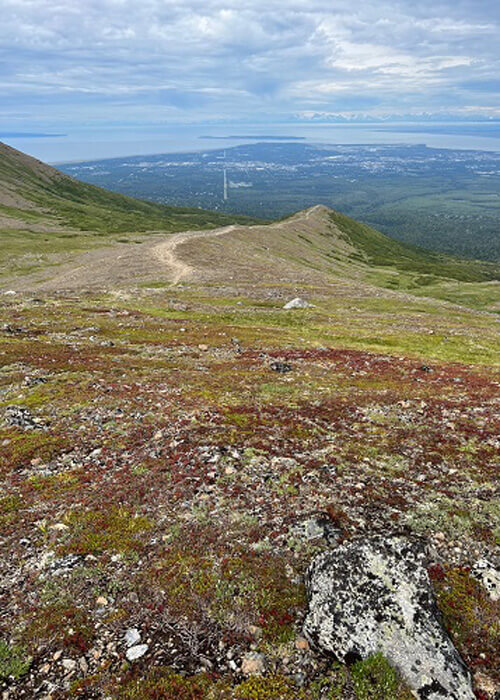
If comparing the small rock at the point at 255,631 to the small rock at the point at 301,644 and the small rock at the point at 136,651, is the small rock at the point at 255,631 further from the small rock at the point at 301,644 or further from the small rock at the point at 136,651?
the small rock at the point at 136,651

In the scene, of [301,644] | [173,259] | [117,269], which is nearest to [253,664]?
[301,644]

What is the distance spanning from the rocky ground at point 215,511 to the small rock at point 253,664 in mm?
29

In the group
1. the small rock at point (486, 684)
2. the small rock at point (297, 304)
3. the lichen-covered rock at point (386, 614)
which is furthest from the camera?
the small rock at point (297, 304)


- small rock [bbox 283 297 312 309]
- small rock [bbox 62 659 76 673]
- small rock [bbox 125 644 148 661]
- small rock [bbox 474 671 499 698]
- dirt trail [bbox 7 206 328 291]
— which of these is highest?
small rock [bbox 62 659 76 673]

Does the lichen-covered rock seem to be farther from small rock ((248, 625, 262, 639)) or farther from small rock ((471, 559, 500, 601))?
small rock ((471, 559, 500, 601))

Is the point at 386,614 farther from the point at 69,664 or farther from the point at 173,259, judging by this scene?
the point at 173,259

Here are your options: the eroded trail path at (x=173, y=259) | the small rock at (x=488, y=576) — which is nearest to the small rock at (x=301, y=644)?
the small rock at (x=488, y=576)

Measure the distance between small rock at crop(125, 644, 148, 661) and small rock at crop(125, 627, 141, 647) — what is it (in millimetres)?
119

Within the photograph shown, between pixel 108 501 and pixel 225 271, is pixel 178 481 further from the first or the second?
pixel 225 271

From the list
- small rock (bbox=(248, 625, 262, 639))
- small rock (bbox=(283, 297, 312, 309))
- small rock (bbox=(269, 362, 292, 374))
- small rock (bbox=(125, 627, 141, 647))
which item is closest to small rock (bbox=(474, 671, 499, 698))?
small rock (bbox=(248, 625, 262, 639))

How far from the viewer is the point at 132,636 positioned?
9.43 meters

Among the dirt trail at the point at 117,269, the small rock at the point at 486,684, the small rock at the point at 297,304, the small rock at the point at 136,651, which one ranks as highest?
the small rock at the point at 136,651

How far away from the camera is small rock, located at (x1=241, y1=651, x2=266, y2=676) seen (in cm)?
862

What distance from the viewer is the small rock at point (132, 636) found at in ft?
30.4
